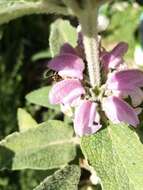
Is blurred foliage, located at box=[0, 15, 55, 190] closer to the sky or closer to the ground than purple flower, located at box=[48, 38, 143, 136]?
closer to the sky

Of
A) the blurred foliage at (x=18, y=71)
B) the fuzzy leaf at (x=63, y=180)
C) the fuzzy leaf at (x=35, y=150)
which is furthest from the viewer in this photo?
the blurred foliage at (x=18, y=71)

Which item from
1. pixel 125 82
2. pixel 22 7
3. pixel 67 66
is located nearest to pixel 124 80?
pixel 125 82

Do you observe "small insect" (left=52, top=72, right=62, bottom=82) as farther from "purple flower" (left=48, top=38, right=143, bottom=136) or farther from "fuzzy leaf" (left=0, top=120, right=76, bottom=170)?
"fuzzy leaf" (left=0, top=120, right=76, bottom=170)

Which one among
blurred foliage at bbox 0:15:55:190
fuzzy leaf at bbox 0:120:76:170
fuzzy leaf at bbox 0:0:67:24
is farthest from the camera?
blurred foliage at bbox 0:15:55:190

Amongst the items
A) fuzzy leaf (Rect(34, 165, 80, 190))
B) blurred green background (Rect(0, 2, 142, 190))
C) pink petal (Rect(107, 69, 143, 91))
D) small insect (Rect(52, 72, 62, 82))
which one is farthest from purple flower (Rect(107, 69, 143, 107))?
blurred green background (Rect(0, 2, 142, 190))

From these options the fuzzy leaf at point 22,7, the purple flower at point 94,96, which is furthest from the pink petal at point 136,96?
the fuzzy leaf at point 22,7

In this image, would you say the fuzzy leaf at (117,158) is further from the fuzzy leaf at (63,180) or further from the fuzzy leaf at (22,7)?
the fuzzy leaf at (22,7)

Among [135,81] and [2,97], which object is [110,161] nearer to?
[135,81]
